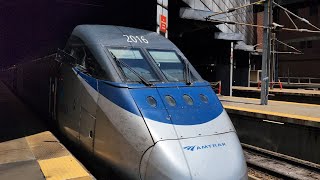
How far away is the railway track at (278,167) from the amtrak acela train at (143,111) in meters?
3.98

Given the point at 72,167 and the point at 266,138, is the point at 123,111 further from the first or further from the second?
the point at 266,138

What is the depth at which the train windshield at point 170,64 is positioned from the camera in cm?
736

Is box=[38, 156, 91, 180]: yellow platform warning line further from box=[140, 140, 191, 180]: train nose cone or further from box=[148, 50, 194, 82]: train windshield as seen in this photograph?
box=[148, 50, 194, 82]: train windshield

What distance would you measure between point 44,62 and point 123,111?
20.5ft

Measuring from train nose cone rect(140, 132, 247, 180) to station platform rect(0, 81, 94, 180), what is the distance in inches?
48.7

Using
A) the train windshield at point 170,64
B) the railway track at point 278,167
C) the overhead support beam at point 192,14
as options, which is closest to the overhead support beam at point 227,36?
the overhead support beam at point 192,14

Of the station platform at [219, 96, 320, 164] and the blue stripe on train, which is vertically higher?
the blue stripe on train

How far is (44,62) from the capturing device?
1141 centimetres

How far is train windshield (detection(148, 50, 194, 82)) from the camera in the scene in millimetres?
7363

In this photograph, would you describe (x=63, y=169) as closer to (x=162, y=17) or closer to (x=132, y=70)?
(x=132, y=70)

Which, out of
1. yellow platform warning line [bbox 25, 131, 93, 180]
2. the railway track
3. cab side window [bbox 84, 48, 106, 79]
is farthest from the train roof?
the railway track

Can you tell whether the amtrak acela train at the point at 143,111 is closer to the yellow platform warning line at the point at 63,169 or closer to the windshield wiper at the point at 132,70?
the windshield wiper at the point at 132,70

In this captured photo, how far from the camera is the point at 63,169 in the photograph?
631 cm

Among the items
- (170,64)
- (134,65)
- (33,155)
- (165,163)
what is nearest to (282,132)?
(170,64)
